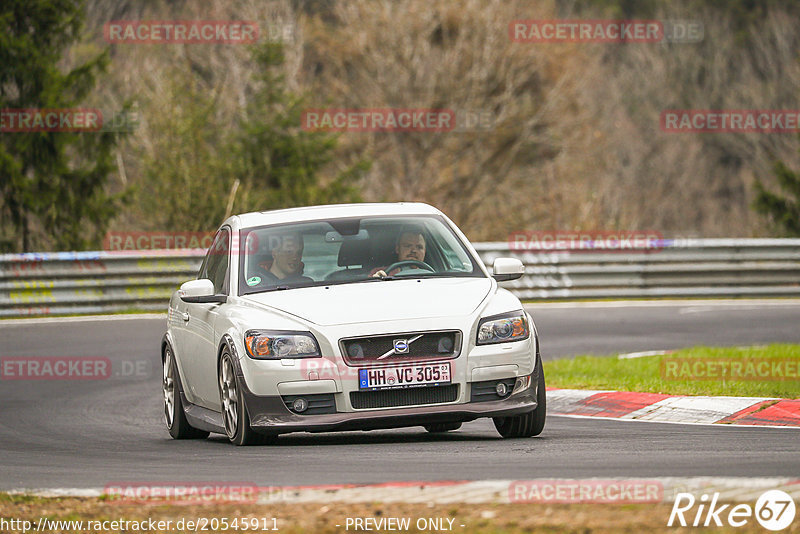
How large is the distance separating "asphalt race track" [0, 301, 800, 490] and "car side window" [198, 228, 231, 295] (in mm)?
1099

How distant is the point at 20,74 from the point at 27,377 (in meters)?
12.1

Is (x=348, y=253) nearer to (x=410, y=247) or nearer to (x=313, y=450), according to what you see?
(x=410, y=247)

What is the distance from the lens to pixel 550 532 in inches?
219

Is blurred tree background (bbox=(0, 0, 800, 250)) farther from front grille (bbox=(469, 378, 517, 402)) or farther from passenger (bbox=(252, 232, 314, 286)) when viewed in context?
front grille (bbox=(469, 378, 517, 402))

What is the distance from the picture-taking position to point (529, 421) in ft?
30.9

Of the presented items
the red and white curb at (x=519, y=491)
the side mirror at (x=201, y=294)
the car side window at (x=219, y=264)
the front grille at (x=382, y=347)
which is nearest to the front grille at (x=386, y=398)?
the front grille at (x=382, y=347)

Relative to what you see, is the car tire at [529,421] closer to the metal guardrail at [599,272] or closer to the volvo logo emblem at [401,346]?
the volvo logo emblem at [401,346]

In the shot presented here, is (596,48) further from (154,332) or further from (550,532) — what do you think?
(550,532)

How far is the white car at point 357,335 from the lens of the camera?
8.77 meters

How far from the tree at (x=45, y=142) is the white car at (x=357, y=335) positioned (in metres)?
17.3

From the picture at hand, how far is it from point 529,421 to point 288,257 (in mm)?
1952

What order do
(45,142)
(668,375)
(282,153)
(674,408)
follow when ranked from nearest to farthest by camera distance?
(674,408) → (668,375) → (45,142) → (282,153)

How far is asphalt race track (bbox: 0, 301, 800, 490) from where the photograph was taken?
7277 mm

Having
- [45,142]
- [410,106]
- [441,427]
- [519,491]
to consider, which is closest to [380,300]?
[441,427]
